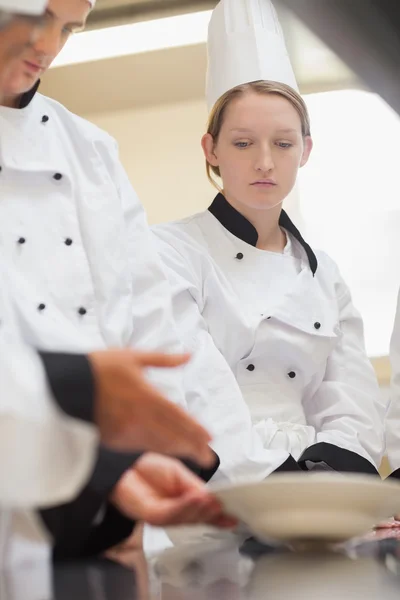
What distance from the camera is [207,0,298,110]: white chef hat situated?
1940 millimetres

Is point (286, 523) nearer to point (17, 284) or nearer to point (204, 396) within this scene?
point (17, 284)

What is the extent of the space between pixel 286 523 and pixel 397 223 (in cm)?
314

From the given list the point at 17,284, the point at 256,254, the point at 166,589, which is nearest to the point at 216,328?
the point at 256,254

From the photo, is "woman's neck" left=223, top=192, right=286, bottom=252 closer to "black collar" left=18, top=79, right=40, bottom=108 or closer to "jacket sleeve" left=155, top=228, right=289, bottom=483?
"jacket sleeve" left=155, top=228, right=289, bottom=483

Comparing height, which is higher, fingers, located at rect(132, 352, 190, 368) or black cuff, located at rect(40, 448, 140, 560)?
fingers, located at rect(132, 352, 190, 368)

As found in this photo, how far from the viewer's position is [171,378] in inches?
54.4

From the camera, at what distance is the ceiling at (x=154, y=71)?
3.90 m

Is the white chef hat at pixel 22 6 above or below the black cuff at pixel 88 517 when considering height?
above

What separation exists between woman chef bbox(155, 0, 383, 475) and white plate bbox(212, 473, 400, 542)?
0.83 metres

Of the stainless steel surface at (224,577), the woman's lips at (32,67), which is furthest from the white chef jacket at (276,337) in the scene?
the stainless steel surface at (224,577)

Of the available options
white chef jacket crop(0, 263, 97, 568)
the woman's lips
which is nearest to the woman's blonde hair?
the woman's lips

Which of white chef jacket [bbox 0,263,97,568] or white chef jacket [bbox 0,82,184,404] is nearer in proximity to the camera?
white chef jacket [bbox 0,263,97,568]

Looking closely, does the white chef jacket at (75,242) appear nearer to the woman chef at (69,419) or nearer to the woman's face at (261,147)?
the woman's face at (261,147)

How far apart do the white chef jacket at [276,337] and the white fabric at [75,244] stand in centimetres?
21
